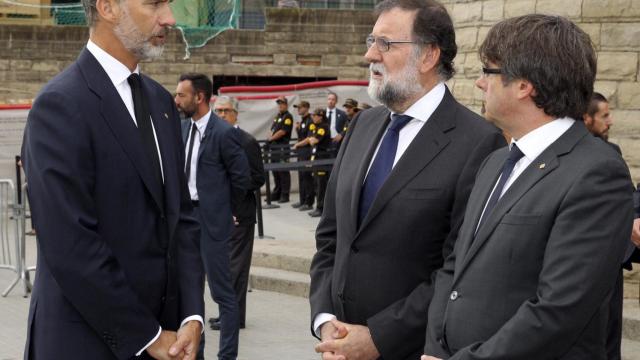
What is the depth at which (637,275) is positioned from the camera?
9.37m

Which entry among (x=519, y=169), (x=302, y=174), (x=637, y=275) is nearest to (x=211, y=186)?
(x=637, y=275)

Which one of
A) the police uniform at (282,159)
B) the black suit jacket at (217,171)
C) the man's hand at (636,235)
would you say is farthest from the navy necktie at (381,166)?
the police uniform at (282,159)

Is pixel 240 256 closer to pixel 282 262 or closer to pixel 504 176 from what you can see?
pixel 282 262

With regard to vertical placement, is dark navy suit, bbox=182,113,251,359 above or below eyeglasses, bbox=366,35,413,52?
below

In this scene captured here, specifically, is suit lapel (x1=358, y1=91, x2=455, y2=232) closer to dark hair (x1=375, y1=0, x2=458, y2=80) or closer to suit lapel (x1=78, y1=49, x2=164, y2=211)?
dark hair (x1=375, y1=0, x2=458, y2=80)

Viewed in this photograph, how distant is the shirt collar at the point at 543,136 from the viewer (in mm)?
3482

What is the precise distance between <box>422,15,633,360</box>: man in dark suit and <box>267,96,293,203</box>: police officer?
16905 mm

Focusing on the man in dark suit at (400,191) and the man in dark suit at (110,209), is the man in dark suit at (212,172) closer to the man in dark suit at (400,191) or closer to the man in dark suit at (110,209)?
the man in dark suit at (400,191)

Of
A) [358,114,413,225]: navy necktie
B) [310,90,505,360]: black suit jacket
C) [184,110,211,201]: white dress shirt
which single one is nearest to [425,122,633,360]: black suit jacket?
[310,90,505,360]: black suit jacket

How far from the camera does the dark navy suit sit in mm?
8727

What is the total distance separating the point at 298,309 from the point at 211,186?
234cm

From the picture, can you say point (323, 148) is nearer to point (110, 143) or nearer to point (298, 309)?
point (298, 309)

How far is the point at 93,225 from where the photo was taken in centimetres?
361

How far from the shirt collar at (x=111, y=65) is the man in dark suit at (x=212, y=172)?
4.96 metres
